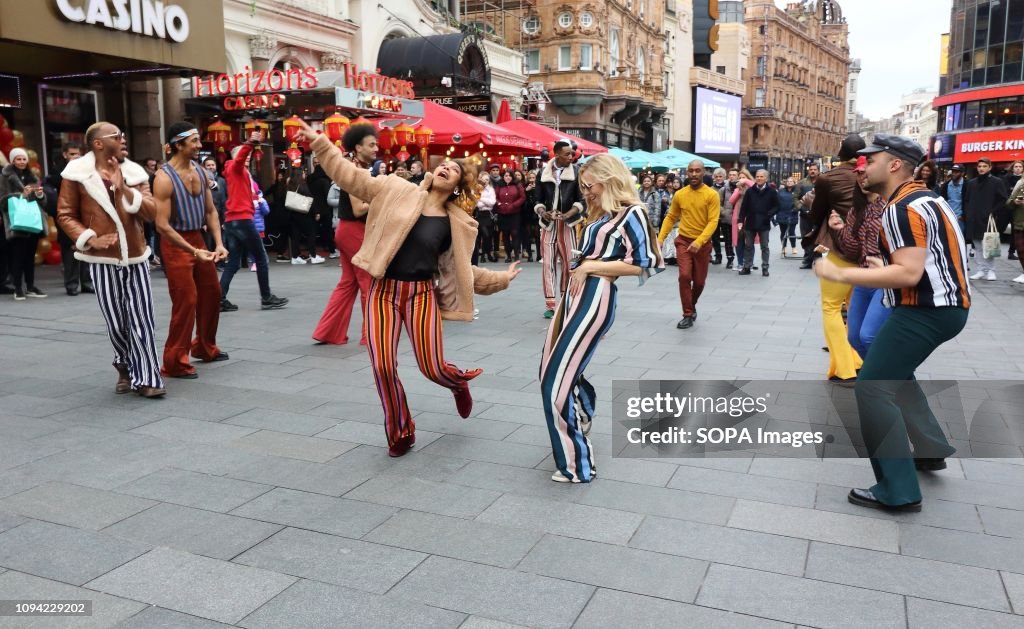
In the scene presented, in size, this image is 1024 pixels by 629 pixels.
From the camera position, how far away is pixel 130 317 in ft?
19.0

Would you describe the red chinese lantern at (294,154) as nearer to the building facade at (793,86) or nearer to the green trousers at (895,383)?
the green trousers at (895,383)

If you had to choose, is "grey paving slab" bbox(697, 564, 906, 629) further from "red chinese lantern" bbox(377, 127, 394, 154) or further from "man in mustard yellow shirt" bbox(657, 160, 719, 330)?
"red chinese lantern" bbox(377, 127, 394, 154)

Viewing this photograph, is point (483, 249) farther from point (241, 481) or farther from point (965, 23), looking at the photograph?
point (965, 23)

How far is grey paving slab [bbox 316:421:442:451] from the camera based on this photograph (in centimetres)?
489

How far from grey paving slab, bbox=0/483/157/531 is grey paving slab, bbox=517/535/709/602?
74.8 inches

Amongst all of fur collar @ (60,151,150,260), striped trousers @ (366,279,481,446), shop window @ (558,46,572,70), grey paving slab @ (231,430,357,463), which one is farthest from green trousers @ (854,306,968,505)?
shop window @ (558,46,572,70)

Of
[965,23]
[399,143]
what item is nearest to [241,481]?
[399,143]

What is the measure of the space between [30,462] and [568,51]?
37384mm

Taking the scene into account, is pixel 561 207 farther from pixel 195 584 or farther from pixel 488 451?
pixel 195 584

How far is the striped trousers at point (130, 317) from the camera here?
5762 millimetres

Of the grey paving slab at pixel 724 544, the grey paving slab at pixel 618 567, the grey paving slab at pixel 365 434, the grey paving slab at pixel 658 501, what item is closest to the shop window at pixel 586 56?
the grey paving slab at pixel 365 434

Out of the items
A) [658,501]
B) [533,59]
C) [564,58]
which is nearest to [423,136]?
[658,501]

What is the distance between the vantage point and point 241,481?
4.23 meters

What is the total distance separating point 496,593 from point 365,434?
2.16 metres
